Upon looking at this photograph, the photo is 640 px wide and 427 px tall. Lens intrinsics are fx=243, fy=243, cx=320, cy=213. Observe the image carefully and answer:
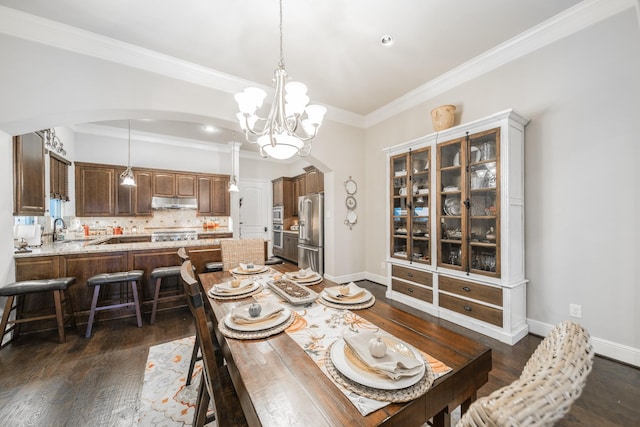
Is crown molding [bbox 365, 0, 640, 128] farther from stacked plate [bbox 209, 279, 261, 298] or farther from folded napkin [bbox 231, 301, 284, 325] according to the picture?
stacked plate [bbox 209, 279, 261, 298]

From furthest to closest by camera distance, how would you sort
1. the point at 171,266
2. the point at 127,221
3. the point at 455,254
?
the point at 127,221, the point at 171,266, the point at 455,254

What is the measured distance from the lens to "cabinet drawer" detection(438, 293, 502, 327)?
2.41 meters

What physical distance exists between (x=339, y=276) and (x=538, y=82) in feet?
11.7

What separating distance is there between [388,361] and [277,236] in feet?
20.6

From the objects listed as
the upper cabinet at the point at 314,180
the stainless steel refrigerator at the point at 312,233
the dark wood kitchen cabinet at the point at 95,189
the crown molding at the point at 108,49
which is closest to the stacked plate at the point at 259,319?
the crown molding at the point at 108,49

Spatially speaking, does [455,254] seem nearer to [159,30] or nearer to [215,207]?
[159,30]

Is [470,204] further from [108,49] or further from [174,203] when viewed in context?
[174,203]

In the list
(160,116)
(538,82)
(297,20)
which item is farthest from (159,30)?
(538,82)

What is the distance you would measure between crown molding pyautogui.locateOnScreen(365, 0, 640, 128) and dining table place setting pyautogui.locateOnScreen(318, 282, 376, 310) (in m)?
2.43

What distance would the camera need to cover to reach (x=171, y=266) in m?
3.31

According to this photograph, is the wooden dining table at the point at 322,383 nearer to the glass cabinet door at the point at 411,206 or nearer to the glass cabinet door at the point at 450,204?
the glass cabinet door at the point at 450,204

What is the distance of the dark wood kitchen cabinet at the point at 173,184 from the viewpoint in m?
5.29

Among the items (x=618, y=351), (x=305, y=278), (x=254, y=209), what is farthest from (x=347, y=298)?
(x=254, y=209)

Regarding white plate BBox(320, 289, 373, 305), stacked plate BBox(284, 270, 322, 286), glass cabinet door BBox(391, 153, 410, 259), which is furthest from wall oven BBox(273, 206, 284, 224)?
white plate BBox(320, 289, 373, 305)
